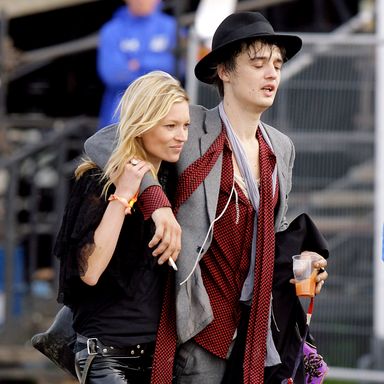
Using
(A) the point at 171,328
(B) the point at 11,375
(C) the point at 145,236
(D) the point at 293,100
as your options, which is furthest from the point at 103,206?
(B) the point at 11,375

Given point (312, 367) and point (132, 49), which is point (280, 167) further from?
point (132, 49)

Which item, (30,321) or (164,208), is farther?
(30,321)

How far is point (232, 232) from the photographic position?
17.3ft

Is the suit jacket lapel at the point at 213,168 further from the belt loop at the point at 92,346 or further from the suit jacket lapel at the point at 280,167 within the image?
the belt loop at the point at 92,346

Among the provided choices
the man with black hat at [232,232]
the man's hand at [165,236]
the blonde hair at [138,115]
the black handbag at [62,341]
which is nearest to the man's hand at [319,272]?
the man with black hat at [232,232]

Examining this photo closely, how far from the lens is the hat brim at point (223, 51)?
5.30 metres

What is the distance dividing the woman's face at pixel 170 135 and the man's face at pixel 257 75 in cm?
28

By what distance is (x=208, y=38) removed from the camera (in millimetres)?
9727

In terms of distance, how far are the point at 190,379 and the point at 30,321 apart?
5.38m

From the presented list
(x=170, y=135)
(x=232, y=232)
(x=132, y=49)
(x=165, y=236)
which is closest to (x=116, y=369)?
(x=165, y=236)

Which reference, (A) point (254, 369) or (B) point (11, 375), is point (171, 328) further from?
(B) point (11, 375)

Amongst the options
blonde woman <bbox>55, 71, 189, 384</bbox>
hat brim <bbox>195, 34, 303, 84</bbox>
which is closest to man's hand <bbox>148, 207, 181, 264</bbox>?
blonde woman <bbox>55, 71, 189, 384</bbox>

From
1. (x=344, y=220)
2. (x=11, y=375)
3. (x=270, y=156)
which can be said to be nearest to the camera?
(x=270, y=156)

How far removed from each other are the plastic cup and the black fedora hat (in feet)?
2.93
